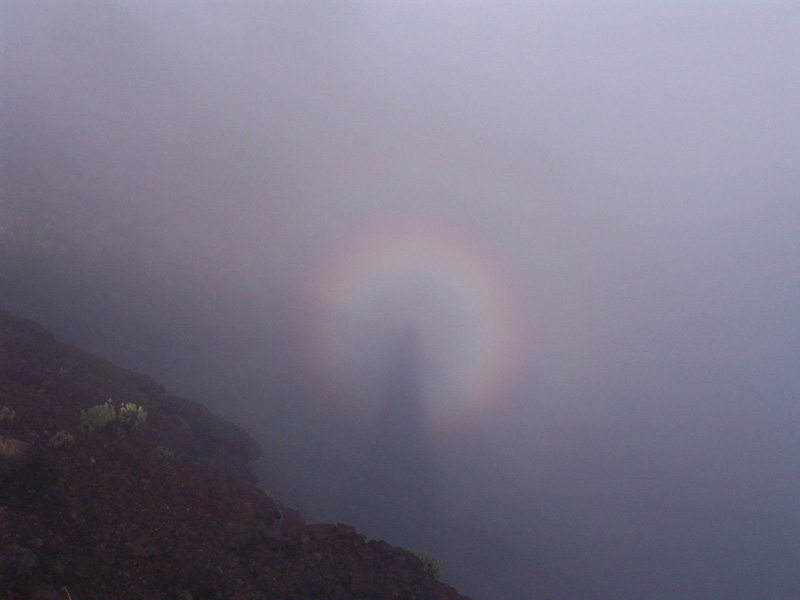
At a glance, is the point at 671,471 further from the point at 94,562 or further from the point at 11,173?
the point at 11,173

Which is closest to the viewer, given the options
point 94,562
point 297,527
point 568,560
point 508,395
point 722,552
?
point 94,562

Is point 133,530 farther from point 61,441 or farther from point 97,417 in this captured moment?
point 97,417

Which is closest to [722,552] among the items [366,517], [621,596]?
[621,596]

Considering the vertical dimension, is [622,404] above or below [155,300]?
above

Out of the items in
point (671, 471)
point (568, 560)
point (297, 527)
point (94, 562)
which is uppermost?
point (671, 471)

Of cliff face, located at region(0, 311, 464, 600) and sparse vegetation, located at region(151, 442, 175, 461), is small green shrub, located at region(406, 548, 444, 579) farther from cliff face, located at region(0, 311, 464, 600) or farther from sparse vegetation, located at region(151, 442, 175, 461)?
sparse vegetation, located at region(151, 442, 175, 461)

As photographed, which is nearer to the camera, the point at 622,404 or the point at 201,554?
the point at 201,554

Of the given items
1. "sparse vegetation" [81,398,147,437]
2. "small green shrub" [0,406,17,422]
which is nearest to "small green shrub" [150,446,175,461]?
"sparse vegetation" [81,398,147,437]
